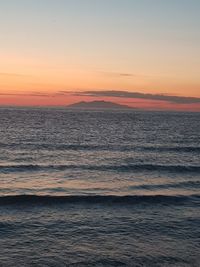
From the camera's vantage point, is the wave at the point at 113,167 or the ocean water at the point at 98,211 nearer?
the ocean water at the point at 98,211

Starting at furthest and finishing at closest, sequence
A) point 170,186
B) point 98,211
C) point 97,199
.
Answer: point 170,186 → point 97,199 → point 98,211

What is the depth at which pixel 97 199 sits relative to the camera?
2511 cm

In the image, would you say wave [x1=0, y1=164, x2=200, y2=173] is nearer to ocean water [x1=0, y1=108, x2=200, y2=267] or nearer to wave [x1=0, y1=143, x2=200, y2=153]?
ocean water [x1=0, y1=108, x2=200, y2=267]

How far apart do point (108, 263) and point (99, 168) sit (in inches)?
844

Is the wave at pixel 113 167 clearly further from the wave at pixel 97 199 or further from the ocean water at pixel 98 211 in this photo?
the wave at pixel 97 199

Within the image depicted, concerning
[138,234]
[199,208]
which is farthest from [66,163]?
[138,234]

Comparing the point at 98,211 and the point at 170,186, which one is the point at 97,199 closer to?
the point at 98,211

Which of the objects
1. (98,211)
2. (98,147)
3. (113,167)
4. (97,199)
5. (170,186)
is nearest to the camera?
(98,211)

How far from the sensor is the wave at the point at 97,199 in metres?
24.3

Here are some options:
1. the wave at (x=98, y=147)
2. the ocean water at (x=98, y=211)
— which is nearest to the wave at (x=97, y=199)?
the ocean water at (x=98, y=211)

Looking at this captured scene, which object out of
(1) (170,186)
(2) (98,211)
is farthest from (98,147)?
(2) (98,211)

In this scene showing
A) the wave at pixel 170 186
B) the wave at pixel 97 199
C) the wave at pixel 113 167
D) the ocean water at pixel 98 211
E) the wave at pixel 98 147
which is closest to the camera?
the ocean water at pixel 98 211

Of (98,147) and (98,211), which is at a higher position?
(98,147)

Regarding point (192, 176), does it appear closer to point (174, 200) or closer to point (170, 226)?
point (174, 200)
